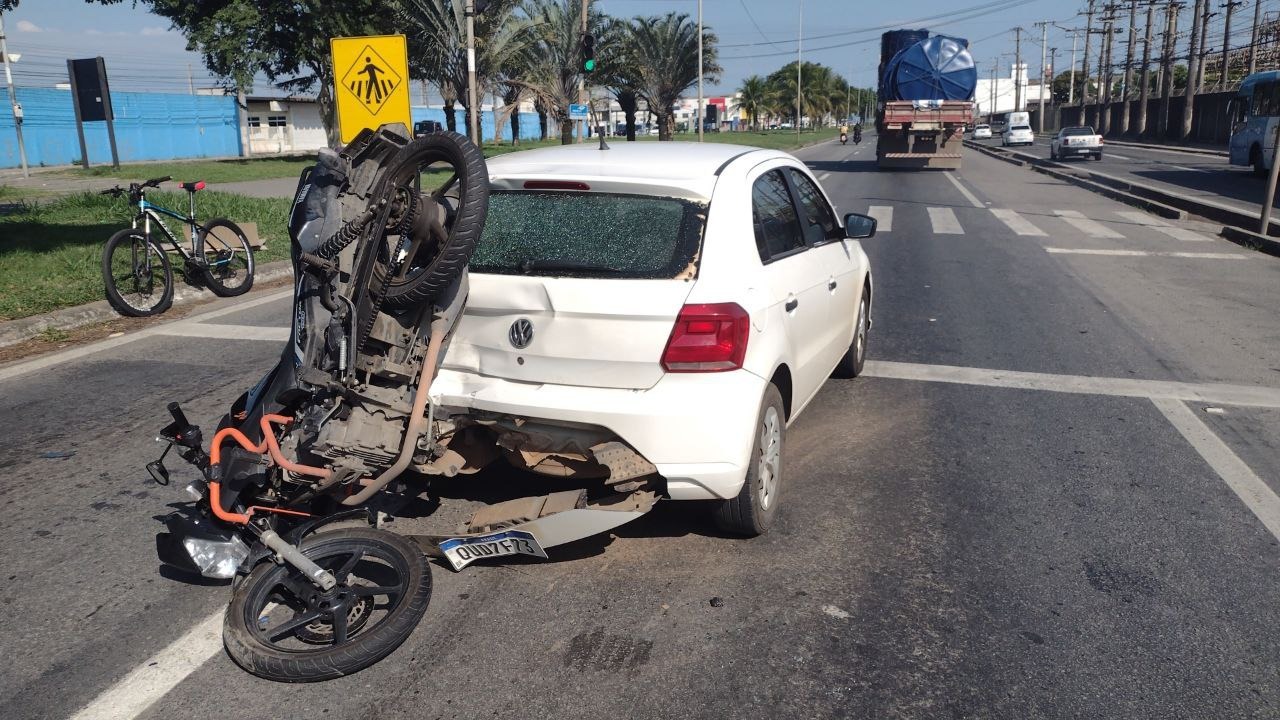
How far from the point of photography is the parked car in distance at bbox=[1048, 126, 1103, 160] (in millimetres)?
39094

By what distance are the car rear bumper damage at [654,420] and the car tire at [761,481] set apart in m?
0.14

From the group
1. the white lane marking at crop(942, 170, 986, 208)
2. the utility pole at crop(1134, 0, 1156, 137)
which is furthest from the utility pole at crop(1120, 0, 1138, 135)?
the white lane marking at crop(942, 170, 986, 208)

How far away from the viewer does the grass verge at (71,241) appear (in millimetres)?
9154

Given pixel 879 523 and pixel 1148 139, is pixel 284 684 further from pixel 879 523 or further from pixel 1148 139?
pixel 1148 139

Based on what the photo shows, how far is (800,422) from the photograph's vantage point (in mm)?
5867

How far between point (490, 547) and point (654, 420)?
80cm

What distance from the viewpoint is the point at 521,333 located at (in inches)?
153

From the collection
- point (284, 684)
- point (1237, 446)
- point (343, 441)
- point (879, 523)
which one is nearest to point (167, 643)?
point (284, 684)

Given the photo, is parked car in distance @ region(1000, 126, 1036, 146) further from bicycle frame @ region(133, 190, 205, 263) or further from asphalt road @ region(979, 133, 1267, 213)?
bicycle frame @ region(133, 190, 205, 263)

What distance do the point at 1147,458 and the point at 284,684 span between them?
14.4 feet

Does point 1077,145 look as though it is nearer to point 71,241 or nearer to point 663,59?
point 663,59

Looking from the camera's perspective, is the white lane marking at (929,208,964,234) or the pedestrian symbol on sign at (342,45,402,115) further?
the white lane marking at (929,208,964,234)

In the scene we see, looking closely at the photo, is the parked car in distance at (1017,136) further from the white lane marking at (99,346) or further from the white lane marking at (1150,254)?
the white lane marking at (99,346)

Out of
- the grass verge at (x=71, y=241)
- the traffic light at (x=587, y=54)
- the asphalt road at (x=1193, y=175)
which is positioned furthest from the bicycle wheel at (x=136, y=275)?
the asphalt road at (x=1193, y=175)
